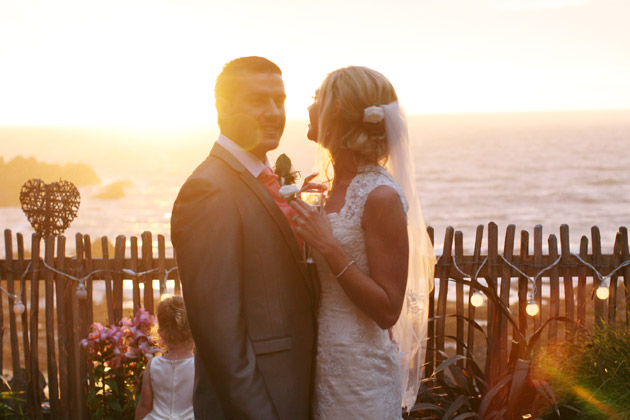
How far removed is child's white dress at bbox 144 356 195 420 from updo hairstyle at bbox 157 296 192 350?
0.44ft

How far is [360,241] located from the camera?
2686 millimetres

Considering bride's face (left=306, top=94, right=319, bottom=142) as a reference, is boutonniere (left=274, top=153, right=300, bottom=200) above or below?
below

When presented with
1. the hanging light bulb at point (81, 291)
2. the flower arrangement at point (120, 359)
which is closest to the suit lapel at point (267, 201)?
the flower arrangement at point (120, 359)

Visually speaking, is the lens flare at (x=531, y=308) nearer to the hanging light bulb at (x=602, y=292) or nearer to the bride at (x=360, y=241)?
the hanging light bulb at (x=602, y=292)

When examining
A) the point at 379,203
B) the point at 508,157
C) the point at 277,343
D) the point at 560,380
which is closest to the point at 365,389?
the point at 277,343

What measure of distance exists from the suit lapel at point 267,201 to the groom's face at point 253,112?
0.38 ft

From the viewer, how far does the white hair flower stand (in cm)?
266

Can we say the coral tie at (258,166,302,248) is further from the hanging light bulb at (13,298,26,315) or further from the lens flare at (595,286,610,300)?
the hanging light bulb at (13,298,26,315)

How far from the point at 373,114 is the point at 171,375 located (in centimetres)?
231

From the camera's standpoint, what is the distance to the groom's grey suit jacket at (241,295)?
93.6 inches

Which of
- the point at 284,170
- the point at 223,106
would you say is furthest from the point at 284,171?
the point at 223,106

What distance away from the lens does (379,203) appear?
2.62m

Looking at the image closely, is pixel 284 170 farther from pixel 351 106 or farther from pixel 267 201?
pixel 351 106

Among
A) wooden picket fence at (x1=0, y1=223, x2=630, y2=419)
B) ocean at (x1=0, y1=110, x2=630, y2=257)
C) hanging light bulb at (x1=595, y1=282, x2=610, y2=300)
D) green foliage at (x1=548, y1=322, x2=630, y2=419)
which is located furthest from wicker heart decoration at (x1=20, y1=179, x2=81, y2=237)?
ocean at (x1=0, y1=110, x2=630, y2=257)
